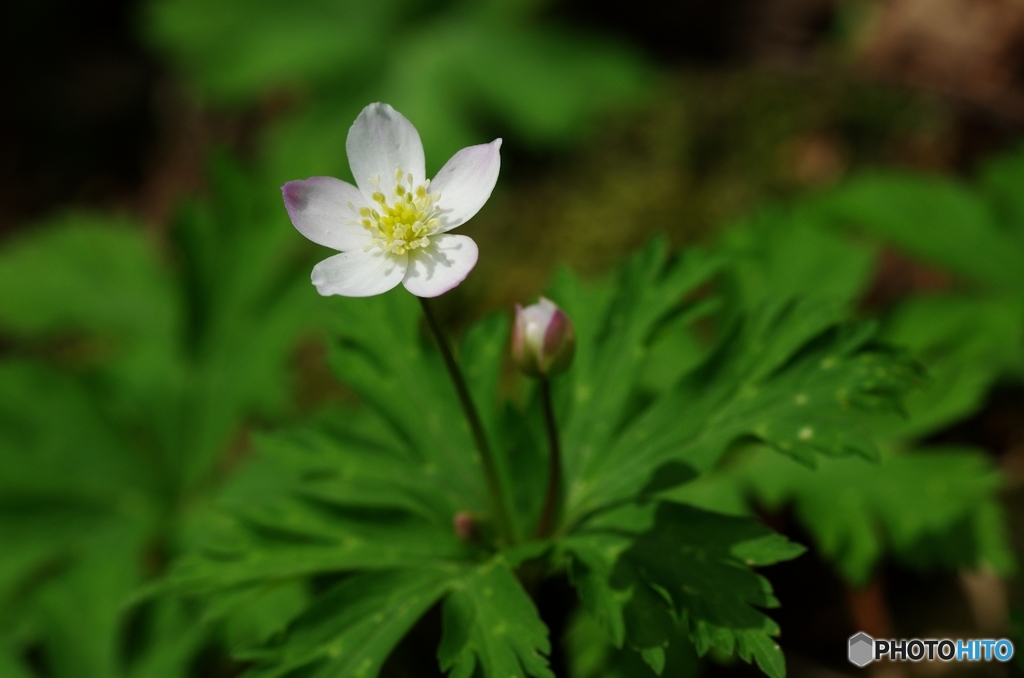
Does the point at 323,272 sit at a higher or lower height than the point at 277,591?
higher

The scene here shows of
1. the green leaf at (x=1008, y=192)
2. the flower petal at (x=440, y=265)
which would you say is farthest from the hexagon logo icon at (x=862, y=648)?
the flower petal at (x=440, y=265)

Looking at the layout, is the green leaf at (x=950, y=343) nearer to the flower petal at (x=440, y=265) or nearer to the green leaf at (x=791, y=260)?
the green leaf at (x=791, y=260)

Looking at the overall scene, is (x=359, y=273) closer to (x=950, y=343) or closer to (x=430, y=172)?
(x=950, y=343)

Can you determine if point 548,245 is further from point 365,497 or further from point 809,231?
point 365,497

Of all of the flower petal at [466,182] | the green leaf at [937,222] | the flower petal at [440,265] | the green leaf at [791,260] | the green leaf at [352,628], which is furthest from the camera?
the green leaf at [937,222]

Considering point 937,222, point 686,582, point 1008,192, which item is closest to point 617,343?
point 686,582

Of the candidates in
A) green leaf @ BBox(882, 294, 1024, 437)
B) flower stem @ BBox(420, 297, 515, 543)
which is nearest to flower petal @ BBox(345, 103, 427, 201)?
flower stem @ BBox(420, 297, 515, 543)

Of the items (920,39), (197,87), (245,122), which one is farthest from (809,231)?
(245,122)
